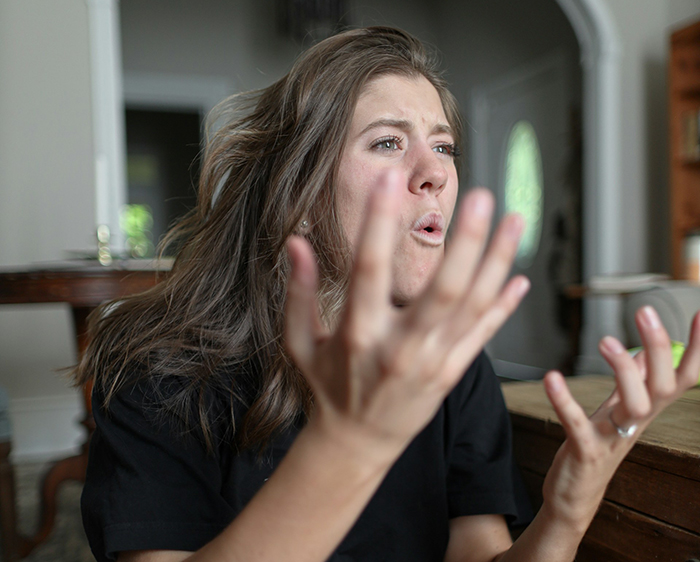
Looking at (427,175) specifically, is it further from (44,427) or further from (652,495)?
(44,427)

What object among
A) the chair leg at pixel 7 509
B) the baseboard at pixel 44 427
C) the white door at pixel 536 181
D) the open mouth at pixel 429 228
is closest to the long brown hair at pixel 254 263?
the open mouth at pixel 429 228

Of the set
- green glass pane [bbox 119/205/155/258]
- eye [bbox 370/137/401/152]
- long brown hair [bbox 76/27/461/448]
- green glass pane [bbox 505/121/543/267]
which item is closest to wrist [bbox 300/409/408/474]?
long brown hair [bbox 76/27/461/448]

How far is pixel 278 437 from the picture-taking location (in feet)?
2.70

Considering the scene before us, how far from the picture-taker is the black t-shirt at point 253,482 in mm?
656

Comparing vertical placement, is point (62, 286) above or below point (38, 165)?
below

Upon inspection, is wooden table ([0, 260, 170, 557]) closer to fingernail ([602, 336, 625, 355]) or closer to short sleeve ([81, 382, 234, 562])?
short sleeve ([81, 382, 234, 562])

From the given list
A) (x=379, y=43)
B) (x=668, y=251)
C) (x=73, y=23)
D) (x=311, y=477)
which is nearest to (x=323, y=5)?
(x=73, y=23)

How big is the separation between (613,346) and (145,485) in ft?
1.65

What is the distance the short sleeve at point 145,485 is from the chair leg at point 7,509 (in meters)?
1.19

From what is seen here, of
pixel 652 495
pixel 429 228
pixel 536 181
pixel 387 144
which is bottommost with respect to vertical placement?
pixel 652 495

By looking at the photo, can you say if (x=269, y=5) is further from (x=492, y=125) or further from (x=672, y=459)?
(x=672, y=459)

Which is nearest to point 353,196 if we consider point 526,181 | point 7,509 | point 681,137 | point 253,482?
point 253,482

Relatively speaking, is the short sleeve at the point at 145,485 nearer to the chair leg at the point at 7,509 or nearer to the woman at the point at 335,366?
the woman at the point at 335,366

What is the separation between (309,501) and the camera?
42 centimetres
